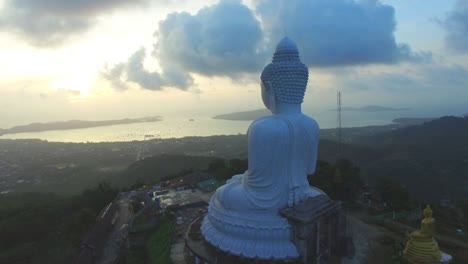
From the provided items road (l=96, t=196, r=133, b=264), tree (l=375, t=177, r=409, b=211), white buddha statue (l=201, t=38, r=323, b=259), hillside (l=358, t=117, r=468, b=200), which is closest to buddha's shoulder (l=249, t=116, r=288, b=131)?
white buddha statue (l=201, t=38, r=323, b=259)

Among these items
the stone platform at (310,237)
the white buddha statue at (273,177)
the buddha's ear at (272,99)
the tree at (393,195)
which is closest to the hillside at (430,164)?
the tree at (393,195)

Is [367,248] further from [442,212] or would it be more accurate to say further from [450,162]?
[450,162]

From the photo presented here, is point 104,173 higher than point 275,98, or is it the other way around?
point 275,98

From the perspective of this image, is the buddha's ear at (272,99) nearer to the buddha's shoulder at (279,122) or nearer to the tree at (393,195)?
the buddha's shoulder at (279,122)

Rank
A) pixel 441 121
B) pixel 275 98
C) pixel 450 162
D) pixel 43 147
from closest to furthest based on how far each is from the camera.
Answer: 1. pixel 275 98
2. pixel 450 162
3. pixel 441 121
4. pixel 43 147

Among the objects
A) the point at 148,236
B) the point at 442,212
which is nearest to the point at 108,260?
the point at 148,236

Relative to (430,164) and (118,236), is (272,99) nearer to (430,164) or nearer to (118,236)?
(118,236)
